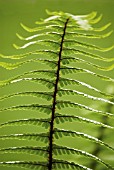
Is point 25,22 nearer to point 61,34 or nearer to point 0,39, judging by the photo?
point 0,39

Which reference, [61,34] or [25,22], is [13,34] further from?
[61,34]

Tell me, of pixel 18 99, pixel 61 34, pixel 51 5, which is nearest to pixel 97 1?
pixel 51 5

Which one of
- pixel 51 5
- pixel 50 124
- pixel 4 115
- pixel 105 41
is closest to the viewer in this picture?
pixel 50 124

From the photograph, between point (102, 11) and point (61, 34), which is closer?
point (61, 34)

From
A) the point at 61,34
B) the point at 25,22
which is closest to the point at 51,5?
the point at 25,22

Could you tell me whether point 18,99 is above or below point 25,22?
below

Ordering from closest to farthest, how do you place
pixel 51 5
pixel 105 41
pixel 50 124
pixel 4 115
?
pixel 50 124
pixel 4 115
pixel 105 41
pixel 51 5

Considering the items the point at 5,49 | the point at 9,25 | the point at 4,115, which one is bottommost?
the point at 4,115
